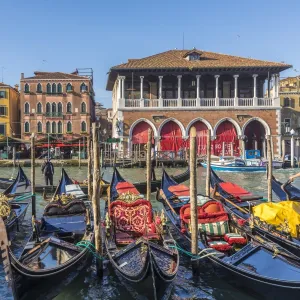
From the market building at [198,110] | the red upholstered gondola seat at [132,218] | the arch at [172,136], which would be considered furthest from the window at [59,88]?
the red upholstered gondola seat at [132,218]

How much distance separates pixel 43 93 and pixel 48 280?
747 inches

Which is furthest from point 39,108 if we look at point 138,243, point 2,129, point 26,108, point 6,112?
point 138,243

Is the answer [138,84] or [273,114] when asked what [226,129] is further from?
[138,84]

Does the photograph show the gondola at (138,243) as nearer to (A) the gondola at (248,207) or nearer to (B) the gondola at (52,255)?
(B) the gondola at (52,255)

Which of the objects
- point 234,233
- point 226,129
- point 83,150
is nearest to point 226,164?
point 226,129

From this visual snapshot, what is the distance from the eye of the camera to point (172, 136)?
1908cm

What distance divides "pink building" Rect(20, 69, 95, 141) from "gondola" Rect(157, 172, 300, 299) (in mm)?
16345

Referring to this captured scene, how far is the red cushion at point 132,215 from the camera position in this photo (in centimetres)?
546

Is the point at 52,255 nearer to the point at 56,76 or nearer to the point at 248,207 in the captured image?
the point at 248,207

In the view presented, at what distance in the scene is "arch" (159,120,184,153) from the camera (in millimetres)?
19078

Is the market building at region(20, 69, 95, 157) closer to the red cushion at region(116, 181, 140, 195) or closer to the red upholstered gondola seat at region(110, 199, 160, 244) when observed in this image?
the red cushion at region(116, 181, 140, 195)

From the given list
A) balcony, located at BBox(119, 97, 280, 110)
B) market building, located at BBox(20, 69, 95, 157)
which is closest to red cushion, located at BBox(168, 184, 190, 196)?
balcony, located at BBox(119, 97, 280, 110)

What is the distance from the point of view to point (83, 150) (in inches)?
829

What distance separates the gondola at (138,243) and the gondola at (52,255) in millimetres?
326
